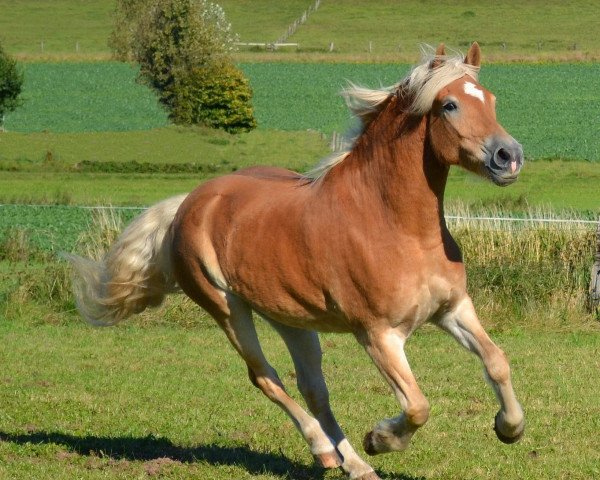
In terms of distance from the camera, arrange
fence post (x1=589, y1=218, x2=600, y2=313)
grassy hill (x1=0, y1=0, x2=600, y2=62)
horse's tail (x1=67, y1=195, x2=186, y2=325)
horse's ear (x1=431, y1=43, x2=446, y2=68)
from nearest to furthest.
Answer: horse's ear (x1=431, y1=43, x2=446, y2=68) < horse's tail (x1=67, y1=195, x2=186, y2=325) < fence post (x1=589, y1=218, x2=600, y2=313) < grassy hill (x1=0, y1=0, x2=600, y2=62)

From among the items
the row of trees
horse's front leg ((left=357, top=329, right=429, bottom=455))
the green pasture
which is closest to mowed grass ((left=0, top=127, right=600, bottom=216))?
the green pasture

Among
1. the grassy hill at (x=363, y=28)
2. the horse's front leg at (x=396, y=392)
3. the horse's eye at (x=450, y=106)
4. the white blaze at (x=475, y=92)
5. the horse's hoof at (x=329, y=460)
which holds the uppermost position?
the white blaze at (x=475, y=92)

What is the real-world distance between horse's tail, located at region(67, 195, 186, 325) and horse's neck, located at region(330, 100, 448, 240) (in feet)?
6.52

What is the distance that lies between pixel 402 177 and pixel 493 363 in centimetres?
109

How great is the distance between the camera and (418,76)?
20.3 feet

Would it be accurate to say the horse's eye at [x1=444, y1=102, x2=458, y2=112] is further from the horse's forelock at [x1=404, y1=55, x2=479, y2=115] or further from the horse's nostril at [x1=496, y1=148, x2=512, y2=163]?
the horse's nostril at [x1=496, y1=148, x2=512, y2=163]

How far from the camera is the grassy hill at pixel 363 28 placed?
8162 centimetres

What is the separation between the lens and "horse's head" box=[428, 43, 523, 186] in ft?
18.8

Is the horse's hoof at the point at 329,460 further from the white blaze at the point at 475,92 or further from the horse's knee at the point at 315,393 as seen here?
the white blaze at the point at 475,92

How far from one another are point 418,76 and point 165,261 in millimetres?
2601

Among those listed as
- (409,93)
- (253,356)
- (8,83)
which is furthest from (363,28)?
(409,93)

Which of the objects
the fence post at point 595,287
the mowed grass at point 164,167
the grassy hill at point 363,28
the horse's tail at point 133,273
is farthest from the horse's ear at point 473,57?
the grassy hill at point 363,28

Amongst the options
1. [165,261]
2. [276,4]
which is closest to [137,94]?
[276,4]

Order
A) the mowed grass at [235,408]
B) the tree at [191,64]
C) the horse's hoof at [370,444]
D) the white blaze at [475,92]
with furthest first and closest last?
the tree at [191,64]
the mowed grass at [235,408]
the horse's hoof at [370,444]
the white blaze at [475,92]
